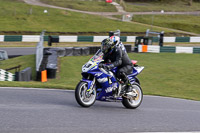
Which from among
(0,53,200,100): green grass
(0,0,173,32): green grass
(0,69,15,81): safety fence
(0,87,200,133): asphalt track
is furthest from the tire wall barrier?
(0,0,173,32): green grass

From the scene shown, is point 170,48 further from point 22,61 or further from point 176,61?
point 22,61

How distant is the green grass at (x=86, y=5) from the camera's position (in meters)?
57.8

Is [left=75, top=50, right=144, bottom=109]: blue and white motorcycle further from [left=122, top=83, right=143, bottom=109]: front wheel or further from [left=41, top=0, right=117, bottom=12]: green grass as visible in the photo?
[left=41, top=0, right=117, bottom=12]: green grass

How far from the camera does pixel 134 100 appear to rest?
9383mm

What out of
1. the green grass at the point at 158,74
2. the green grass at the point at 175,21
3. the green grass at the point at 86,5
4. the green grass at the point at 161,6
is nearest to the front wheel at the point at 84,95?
the green grass at the point at 158,74

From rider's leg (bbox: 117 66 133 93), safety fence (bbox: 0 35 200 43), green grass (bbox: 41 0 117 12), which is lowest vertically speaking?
rider's leg (bbox: 117 66 133 93)

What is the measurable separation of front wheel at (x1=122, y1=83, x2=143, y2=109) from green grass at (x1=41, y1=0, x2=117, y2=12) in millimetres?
48672

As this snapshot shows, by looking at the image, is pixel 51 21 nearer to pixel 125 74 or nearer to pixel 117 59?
pixel 125 74

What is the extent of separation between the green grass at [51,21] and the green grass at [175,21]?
5253 millimetres

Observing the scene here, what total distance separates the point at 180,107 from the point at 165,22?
140 feet

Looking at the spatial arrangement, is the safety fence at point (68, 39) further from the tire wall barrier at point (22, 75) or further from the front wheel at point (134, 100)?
the front wheel at point (134, 100)

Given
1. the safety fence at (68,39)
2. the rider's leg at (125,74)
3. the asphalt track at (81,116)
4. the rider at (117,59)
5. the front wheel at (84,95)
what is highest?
the safety fence at (68,39)

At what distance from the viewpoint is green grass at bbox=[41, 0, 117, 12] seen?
57.8 metres

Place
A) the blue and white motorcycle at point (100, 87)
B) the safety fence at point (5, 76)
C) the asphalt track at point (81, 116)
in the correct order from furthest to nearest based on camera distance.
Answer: the safety fence at point (5, 76) → the blue and white motorcycle at point (100, 87) → the asphalt track at point (81, 116)
